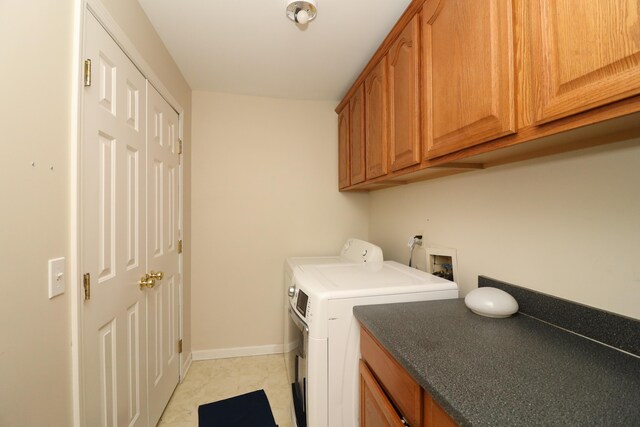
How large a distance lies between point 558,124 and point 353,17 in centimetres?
A: 119

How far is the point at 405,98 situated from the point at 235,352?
241 centimetres

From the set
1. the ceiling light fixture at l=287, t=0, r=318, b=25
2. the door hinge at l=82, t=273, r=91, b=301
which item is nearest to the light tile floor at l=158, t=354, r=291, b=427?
the door hinge at l=82, t=273, r=91, b=301

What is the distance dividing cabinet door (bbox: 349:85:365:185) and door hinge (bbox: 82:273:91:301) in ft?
5.03

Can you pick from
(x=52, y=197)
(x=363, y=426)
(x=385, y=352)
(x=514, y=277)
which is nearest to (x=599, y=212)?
(x=514, y=277)

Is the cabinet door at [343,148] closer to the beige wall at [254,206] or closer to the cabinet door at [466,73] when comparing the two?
the beige wall at [254,206]

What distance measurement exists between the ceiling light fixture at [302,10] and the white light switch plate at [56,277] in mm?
1433

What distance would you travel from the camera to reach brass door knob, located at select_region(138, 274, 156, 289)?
1.38m

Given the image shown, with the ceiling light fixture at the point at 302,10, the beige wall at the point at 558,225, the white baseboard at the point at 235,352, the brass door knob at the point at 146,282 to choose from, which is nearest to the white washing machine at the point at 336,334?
Answer: the beige wall at the point at 558,225

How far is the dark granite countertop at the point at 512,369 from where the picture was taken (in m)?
0.55

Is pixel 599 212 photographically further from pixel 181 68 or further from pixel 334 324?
pixel 181 68

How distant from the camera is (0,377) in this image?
2.11ft

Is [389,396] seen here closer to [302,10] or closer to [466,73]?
[466,73]

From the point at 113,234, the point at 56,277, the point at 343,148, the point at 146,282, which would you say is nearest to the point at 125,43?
the point at 113,234

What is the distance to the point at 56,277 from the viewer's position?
823mm
